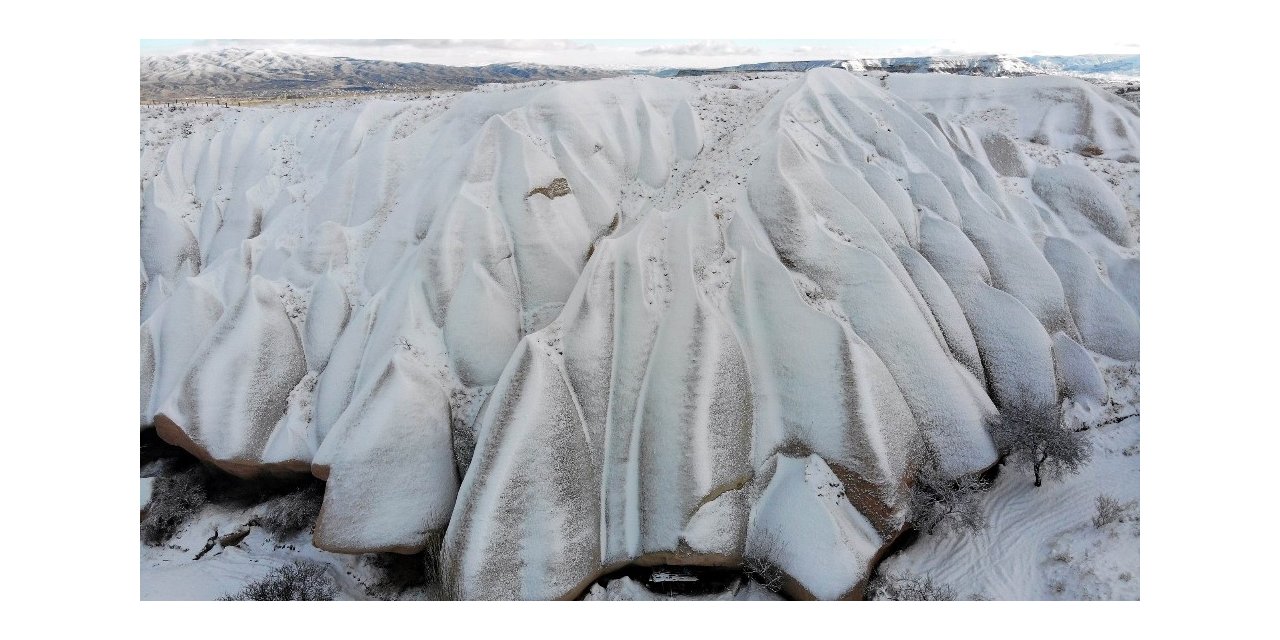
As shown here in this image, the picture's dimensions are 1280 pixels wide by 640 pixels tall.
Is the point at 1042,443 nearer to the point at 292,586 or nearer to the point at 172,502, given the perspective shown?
the point at 292,586

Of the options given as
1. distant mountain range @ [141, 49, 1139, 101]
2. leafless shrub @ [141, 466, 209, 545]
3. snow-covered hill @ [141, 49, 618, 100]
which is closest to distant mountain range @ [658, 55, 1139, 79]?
distant mountain range @ [141, 49, 1139, 101]

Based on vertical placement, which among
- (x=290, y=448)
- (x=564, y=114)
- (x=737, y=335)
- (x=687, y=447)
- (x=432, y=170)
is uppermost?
(x=564, y=114)

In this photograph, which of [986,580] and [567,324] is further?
[567,324]

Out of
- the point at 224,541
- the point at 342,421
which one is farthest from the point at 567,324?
the point at 224,541

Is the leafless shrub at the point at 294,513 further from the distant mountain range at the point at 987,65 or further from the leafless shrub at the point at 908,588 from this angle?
the distant mountain range at the point at 987,65

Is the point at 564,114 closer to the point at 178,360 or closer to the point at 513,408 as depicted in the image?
the point at 513,408

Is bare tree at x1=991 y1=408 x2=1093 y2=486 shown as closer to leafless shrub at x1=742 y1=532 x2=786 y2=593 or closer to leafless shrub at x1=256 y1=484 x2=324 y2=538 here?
leafless shrub at x1=742 y1=532 x2=786 y2=593

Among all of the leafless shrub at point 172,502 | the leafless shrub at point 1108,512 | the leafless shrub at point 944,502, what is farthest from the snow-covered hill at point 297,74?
the leafless shrub at point 1108,512

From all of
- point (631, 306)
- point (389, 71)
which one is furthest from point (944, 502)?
point (389, 71)
